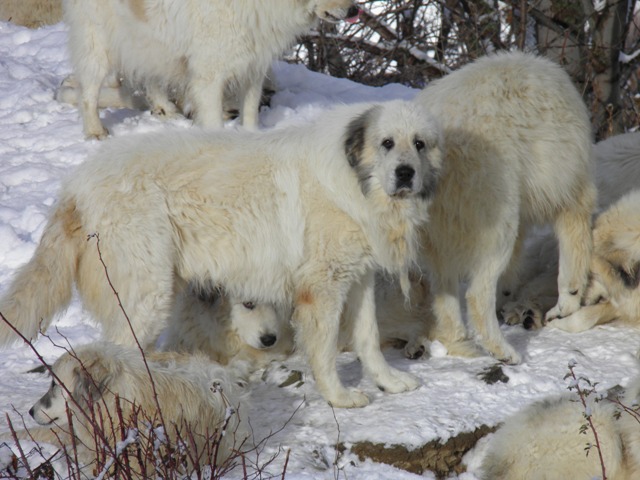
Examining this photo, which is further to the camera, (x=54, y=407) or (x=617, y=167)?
(x=617, y=167)

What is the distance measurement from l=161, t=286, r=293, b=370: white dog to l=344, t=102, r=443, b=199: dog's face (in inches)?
51.0

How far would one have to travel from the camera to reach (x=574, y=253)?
6730mm

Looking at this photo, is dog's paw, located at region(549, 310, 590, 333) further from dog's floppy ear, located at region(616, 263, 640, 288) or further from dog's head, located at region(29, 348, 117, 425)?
dog's head, located at region(29, 348, 117, 425)

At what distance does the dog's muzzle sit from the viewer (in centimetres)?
515

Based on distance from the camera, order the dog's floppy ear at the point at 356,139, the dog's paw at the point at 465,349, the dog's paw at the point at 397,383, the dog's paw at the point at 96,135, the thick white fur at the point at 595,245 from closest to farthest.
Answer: the dog's floppy ear at the point at 356,139, the dog's paw at the point at 397,383, the dog's paw at the point at 465,349, the thick white fur at the point at 595,245, the dog's paw at the point at 96,135

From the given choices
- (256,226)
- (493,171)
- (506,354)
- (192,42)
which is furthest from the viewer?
(192,42)

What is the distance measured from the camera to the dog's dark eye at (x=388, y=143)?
17.2 ft

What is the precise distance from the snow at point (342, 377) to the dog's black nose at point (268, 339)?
17 centimetres

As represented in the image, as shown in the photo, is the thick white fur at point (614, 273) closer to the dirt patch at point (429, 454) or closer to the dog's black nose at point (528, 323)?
the dog's black nose at point (528, 323)

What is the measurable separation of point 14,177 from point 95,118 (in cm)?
94

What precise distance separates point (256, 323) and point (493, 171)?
180cm

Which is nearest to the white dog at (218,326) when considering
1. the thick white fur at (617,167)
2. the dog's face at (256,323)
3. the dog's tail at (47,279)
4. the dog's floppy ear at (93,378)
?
the dog's face at (256,323)

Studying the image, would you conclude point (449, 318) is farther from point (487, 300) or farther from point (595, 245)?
point (595, 245)

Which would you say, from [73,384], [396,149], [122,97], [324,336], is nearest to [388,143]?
[396,149]
